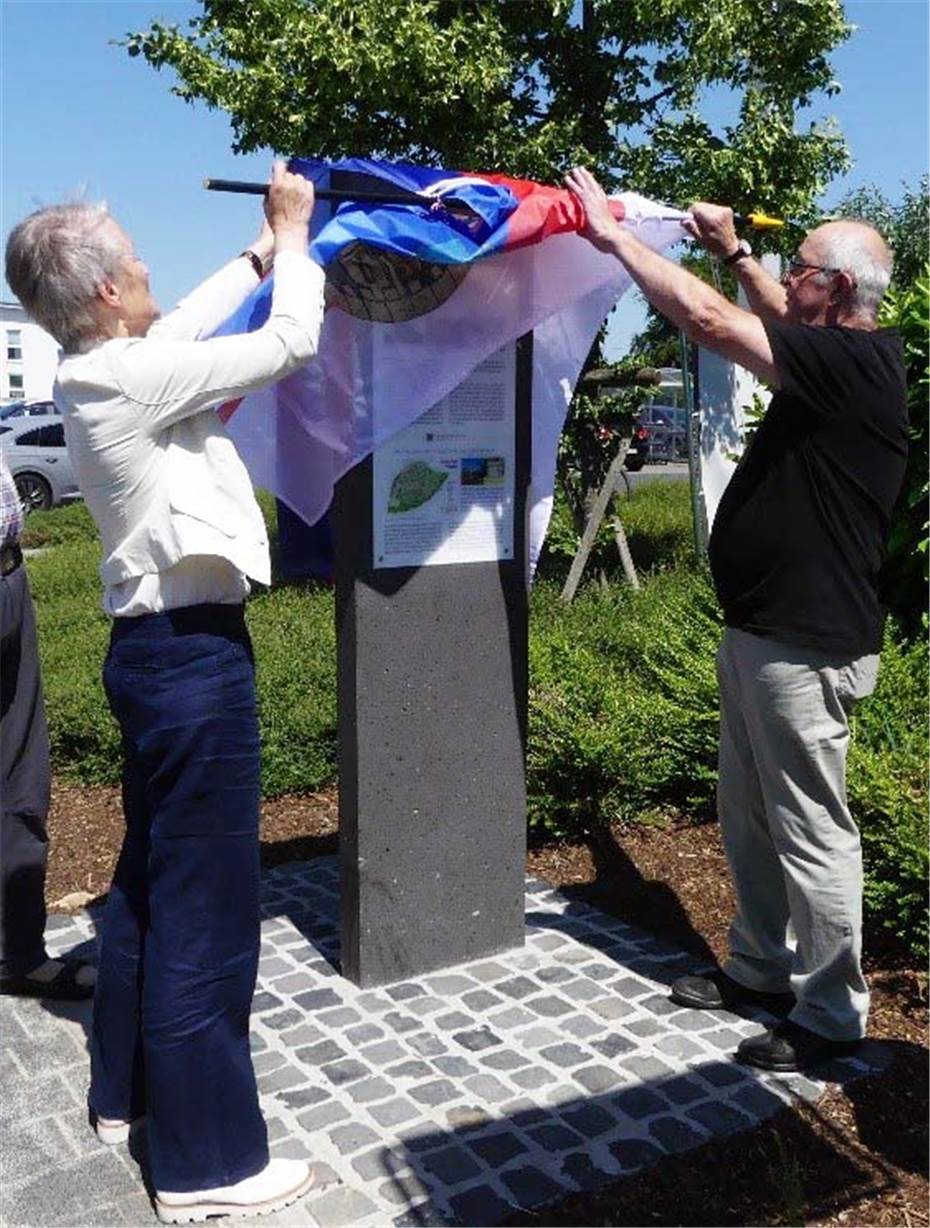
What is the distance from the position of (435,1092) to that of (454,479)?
6.16ft

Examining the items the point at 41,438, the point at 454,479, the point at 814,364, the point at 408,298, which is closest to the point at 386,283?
the point at 408,298

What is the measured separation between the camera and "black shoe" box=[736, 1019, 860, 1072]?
3.70 m

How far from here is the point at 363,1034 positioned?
13.0 ft

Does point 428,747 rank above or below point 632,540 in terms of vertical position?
below

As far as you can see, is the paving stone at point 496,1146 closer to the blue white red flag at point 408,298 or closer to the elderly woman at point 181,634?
the elderly woman at point 181,634

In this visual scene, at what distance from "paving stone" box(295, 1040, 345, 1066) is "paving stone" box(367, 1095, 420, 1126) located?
303 mm

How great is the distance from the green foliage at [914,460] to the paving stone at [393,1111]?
3583mm

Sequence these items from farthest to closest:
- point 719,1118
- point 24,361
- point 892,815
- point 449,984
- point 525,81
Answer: point 24,361
point 525,81
point 892,815
point 449,984
point 719,1118

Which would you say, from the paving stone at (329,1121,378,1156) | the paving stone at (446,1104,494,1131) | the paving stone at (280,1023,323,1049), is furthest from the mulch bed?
the paving stone at (280,1023,323,1049)

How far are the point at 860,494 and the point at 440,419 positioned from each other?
133 cm

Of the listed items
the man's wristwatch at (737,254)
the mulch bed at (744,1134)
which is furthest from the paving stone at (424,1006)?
the man's wristwatch at (737,254)

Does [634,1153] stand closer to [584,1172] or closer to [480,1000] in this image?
[584,1172]

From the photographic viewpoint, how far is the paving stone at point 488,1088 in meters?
3.58

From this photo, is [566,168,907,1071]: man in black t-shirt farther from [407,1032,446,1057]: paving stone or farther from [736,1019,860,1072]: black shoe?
[407,1032,446,1057]: paving stone
